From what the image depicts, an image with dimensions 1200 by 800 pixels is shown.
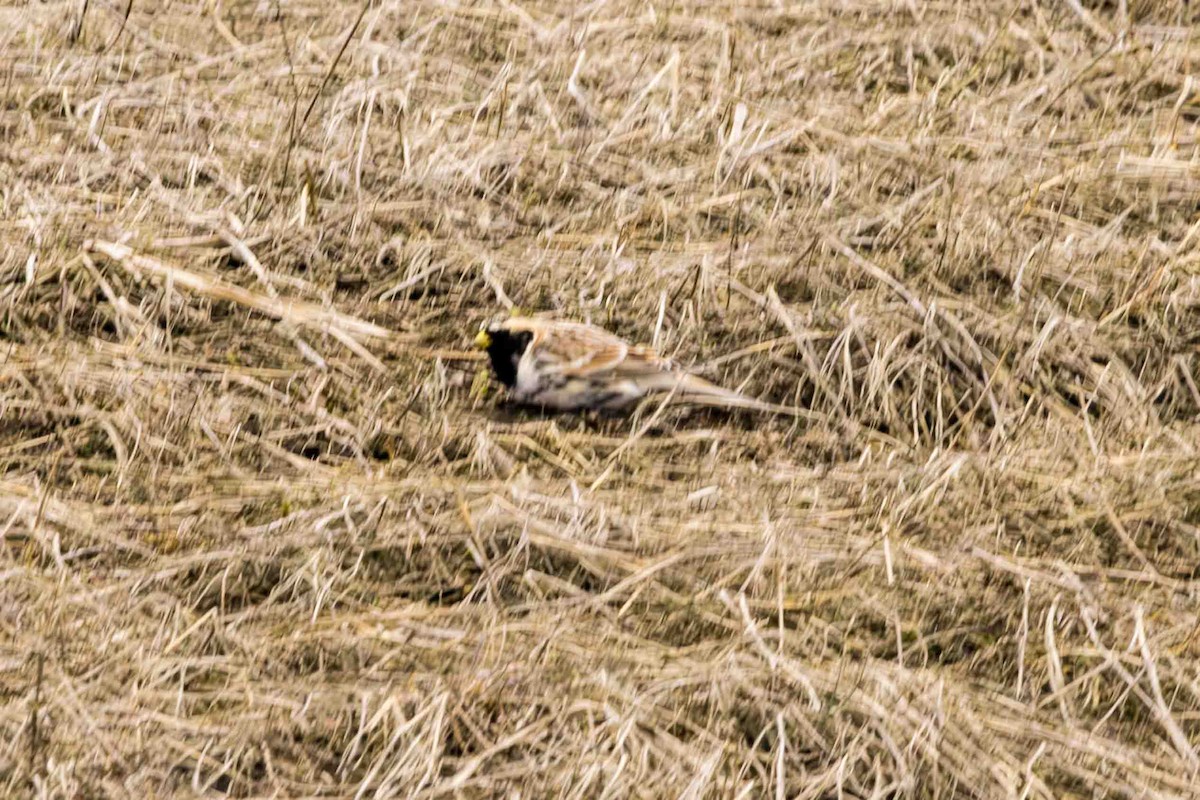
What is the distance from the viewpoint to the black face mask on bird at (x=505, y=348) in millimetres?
4867

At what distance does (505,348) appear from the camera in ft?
16.1

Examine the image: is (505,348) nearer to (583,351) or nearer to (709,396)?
(583,351)

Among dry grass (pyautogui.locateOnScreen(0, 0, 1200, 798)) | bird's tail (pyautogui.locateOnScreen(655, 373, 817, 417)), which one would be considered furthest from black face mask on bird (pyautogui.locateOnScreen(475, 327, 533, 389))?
bird's tail (pyautogui.locateOnScreen(655, 373, 817, 417))

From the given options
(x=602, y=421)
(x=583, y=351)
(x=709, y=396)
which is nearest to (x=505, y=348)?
(x=583, y=351)

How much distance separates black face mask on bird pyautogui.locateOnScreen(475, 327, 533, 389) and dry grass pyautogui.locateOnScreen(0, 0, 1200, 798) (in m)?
0.18

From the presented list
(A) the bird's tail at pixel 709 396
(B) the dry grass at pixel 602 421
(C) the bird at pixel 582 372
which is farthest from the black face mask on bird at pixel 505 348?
(A) the bird's tail at pixel 709 396

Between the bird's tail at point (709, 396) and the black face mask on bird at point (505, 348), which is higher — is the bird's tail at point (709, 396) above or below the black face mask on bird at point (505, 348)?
below

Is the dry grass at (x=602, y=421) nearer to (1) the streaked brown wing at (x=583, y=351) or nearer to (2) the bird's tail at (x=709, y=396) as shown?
(2) the bird's tail at (x=709, y=396)

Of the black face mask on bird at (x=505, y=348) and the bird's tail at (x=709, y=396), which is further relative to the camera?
the bird's tail at (x=709, y=396)

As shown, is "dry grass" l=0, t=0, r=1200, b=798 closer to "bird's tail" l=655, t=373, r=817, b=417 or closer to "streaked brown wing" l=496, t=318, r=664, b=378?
"bird's tail" l=655, t=373, r=817, b=417

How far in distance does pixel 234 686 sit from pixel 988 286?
9.48 feet

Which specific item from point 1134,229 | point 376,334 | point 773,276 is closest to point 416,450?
point 376,334

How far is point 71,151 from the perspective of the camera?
5699mm

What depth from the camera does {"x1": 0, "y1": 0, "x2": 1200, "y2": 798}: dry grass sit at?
386 centimetres
